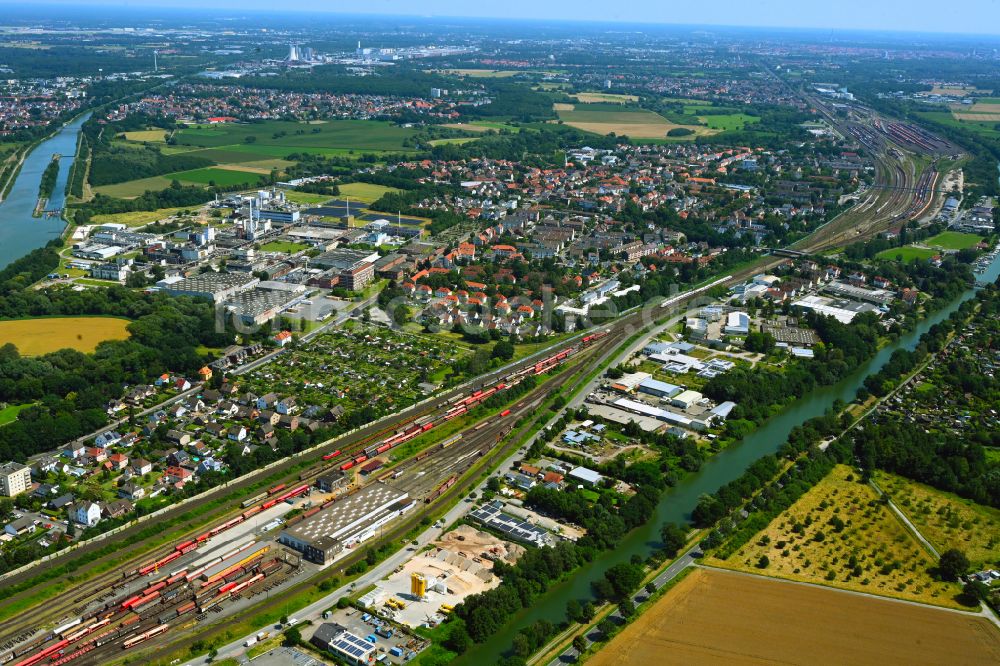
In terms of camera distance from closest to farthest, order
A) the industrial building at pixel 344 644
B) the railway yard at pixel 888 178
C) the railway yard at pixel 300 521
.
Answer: the industrial building at pixel 344 644 < the railway yard at pixel 300 521 < the railway yard at pixel 888 178

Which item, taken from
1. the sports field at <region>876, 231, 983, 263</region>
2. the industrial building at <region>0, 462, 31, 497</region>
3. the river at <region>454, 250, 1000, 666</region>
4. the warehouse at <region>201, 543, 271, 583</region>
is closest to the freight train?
the warehouse at <region>201, 543, 271, 583</region>

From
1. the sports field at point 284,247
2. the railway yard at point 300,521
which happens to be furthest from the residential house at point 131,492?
the sports field at point 284,247

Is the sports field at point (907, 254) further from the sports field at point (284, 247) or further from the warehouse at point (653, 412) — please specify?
the sports field at point (284, 247)

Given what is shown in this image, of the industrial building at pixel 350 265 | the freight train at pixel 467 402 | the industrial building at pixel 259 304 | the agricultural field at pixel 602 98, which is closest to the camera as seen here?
the freight train at pixel 467 402

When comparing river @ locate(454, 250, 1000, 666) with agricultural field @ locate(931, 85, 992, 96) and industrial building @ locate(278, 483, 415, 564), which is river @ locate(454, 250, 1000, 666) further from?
agricultural field @ locate(931, 85, 992, 96)

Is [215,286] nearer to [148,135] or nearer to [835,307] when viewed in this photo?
[835,307]

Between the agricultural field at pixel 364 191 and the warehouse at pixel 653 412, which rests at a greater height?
the agricultural field at pixel 364 191
